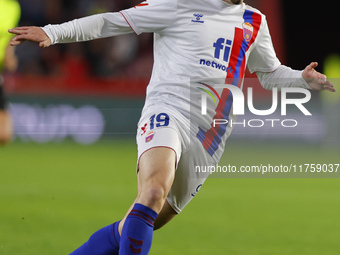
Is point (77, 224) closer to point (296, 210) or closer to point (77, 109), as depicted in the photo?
point (296, 210)

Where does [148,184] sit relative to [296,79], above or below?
below

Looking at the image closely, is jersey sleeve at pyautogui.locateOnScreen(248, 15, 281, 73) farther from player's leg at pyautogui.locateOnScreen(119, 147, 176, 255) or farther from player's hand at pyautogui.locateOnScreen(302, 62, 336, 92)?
player's leg at pyautogui.locateOnScreen(119, 147, 176, 255)

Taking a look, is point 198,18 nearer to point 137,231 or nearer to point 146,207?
point 146,207

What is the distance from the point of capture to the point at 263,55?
412 cm

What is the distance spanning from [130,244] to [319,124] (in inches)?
380

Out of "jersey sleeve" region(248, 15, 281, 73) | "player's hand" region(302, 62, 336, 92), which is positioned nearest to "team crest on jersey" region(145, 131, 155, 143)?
"jersey sleeve" region(248, 15, 281, 73)

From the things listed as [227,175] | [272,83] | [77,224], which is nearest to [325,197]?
[227,175]

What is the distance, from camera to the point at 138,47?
46.8 ft

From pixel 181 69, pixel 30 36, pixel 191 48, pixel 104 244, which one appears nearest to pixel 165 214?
pixel 104 244

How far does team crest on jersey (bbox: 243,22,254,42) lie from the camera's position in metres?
3.85

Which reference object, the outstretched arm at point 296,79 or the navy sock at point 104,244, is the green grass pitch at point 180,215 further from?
the outstretched arm at point 296,79

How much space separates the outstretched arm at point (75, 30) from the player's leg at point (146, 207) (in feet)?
2.62

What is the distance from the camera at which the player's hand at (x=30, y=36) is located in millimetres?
3324

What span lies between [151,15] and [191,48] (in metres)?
0.28
